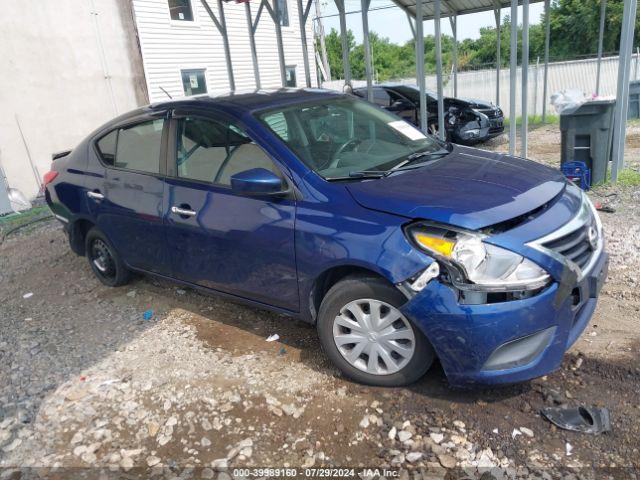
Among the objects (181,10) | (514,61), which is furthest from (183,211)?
(181,10)

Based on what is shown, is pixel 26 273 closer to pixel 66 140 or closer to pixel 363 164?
pixel 363 164

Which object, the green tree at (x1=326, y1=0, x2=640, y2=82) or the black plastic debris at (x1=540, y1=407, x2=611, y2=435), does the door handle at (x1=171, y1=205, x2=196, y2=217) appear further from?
the green tree at (x1=326, y1=0, x2=640, y2=82)

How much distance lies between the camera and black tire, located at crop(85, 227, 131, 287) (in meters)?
4.76

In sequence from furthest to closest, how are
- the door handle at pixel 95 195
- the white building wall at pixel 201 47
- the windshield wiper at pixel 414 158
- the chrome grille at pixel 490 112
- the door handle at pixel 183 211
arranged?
the white building wall at pixel 201 47 < the chrome grille at pixel 490 112 < the door handle at pixel 95 195 < the door handle at pixel 183 211 < the windshield wiper at pixel 414 158

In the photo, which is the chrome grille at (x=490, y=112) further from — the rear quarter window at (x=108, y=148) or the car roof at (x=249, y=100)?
the rear quarter window at (x=108, y=148)

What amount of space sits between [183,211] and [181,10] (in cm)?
1176

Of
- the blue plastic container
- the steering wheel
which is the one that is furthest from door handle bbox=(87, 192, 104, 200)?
the blue plastic container

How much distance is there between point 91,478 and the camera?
2.66 m

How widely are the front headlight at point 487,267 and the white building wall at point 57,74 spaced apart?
34.0 feet

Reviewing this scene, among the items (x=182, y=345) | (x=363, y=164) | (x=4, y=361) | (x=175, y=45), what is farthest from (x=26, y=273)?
(x=175, y=45)

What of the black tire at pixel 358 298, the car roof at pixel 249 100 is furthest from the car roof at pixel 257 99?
the black tire at pixel 358 298

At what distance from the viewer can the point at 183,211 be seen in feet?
12.3

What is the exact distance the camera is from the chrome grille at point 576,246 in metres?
2.70

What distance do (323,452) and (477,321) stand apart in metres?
1.00
